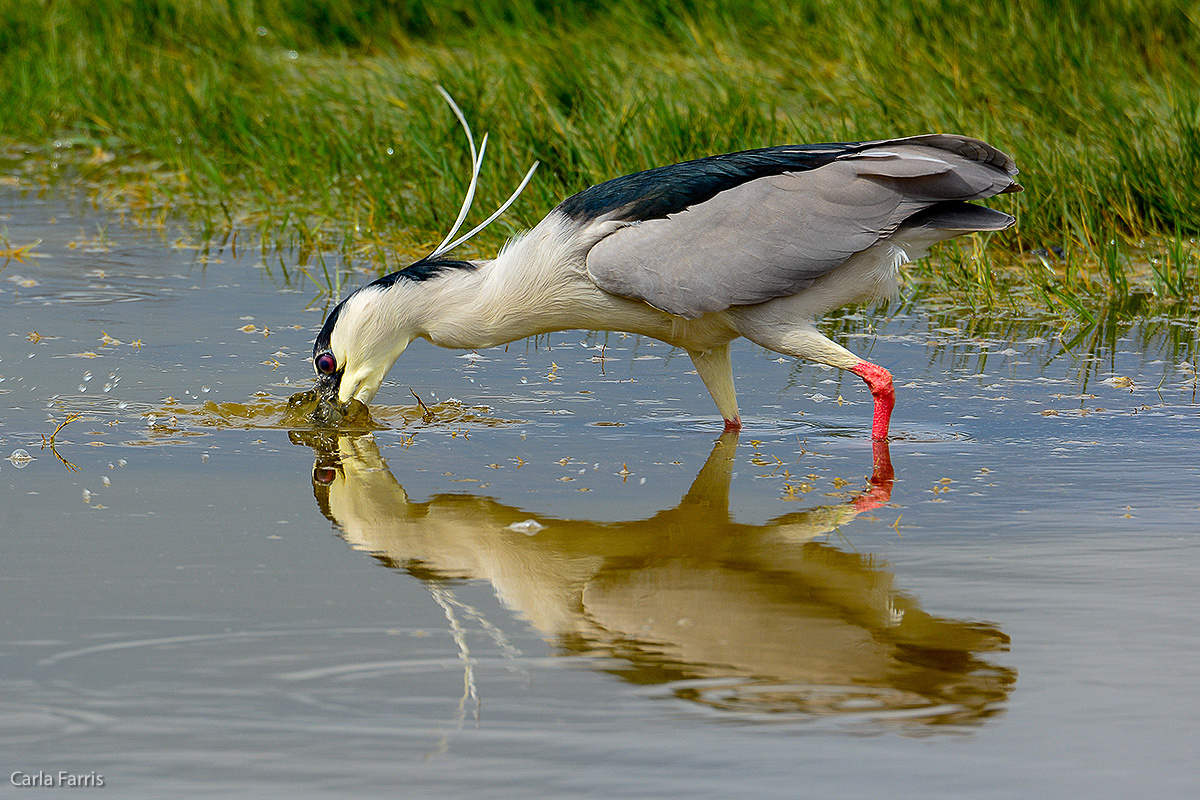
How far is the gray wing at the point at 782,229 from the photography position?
486 centimetres

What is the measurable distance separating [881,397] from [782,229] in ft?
1.93

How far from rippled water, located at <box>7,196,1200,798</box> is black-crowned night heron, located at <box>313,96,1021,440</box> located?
270mm

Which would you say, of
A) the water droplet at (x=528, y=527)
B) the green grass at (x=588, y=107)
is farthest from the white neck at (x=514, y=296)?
the green grass at (x=588, y=107)

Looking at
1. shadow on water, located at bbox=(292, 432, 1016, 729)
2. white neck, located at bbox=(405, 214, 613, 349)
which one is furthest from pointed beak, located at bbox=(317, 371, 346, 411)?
shadow on water, located at bbox=(292, 432, 1016, 729)

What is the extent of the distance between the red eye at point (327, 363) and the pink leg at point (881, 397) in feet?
5.31

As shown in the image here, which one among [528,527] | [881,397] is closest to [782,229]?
[881,397]

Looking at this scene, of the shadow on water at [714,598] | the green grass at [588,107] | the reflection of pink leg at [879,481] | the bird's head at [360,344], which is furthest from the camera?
the green grass at [588,107]

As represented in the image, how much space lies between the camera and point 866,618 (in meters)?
3.41

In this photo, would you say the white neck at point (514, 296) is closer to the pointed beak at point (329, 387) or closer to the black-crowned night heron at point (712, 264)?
the black-crowned night heron at point (712, 264)

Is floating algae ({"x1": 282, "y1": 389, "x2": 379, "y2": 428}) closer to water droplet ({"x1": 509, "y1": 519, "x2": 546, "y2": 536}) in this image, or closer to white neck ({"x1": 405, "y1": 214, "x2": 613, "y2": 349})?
white neck ({"x1": 405, "y1": 214, "x2": 613, "y2": 349})

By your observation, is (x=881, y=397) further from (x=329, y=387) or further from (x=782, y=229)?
(x=329, y=387)

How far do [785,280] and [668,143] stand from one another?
2877mm

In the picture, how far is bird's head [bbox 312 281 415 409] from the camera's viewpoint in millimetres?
5055

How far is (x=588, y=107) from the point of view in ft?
27.4
